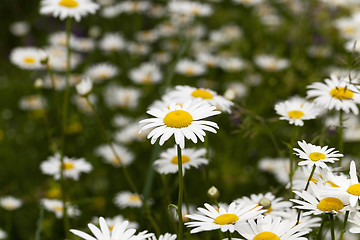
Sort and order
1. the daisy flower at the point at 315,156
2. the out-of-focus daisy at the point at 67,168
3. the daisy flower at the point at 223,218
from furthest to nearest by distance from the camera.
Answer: the out-of-focus daisy at the point at 67,168, the daisy flower at the point at 315,156, the daisy flower at the point at 223,218

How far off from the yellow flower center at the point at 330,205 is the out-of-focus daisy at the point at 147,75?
315cm

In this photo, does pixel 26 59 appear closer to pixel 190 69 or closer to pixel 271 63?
pixel 190 69

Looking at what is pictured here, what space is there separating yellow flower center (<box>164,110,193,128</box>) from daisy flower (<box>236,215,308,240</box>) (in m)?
0.38

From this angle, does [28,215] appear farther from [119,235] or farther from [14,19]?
[14,19]

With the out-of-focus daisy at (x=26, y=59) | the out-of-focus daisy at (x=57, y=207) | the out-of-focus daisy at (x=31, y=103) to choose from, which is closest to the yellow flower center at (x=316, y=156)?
the out-of-focus daisy at (x=57, y=207)

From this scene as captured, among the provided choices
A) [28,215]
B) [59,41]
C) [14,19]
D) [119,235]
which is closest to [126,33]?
[59,41]

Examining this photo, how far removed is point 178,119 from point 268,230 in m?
0.46

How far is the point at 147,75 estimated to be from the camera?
4.55m

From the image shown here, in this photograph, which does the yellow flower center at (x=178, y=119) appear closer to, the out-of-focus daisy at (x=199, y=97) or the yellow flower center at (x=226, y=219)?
the yellow flower center at (x=226, y=219)

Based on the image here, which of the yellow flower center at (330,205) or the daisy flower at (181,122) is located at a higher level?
the daisy flower at (181,122)

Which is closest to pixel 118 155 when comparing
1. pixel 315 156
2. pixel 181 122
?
pixel 181 122

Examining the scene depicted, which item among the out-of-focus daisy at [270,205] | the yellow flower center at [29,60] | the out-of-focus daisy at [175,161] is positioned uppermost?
the yellow flower center at [29,60]

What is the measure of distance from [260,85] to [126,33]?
6.95 ft

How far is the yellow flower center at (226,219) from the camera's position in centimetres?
133
